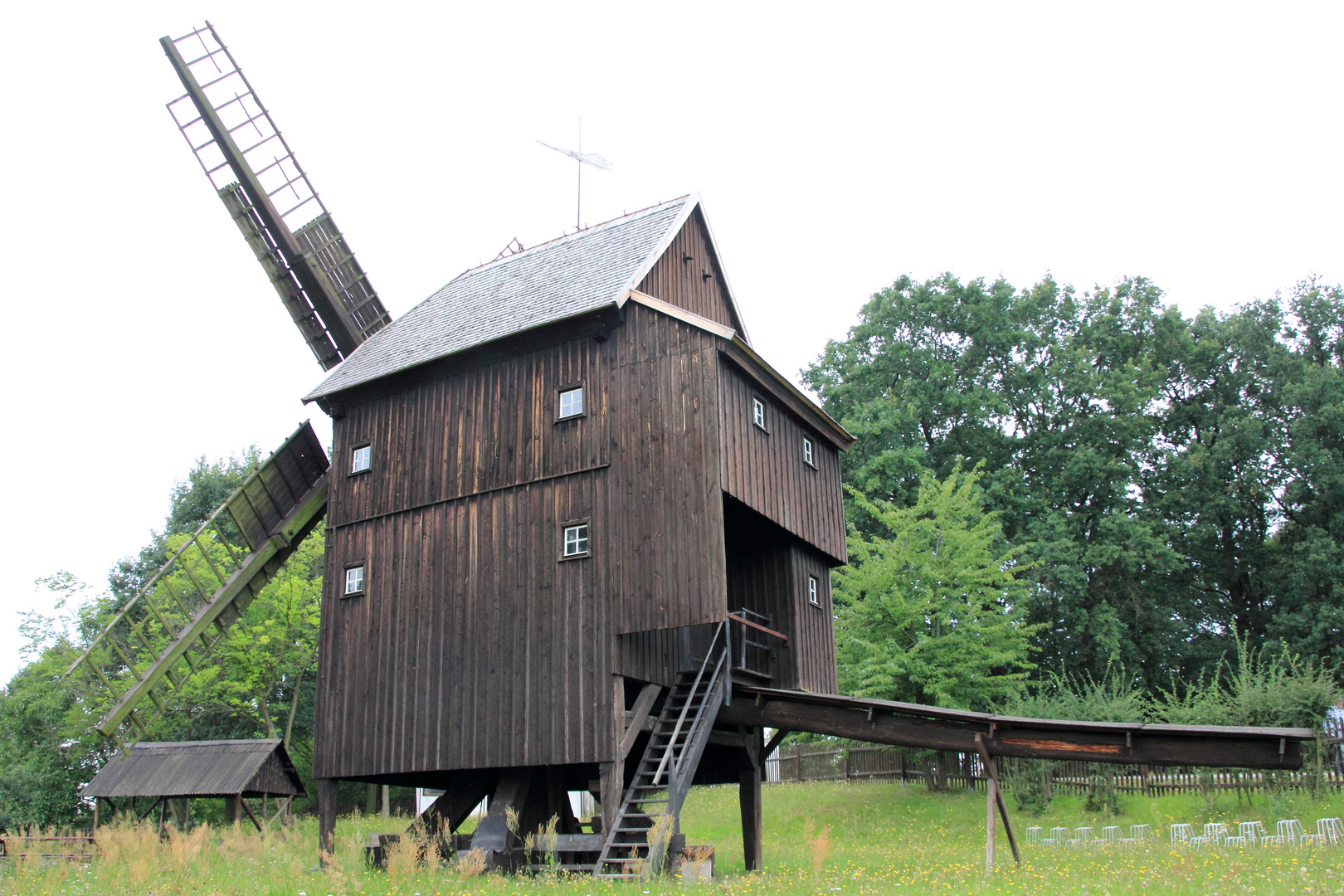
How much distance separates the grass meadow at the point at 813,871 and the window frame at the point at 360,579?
4031 millimetres

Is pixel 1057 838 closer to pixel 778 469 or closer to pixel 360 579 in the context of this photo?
pixel 778 469

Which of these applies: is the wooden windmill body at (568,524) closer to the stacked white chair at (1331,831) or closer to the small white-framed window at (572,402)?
the small white-framed window at (572,402)

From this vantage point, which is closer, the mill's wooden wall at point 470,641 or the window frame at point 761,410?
the mill's wooden wall at point 470,641

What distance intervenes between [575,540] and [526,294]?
532 centimetres

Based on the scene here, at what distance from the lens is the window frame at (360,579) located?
18.1 metres

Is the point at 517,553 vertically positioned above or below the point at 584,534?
below

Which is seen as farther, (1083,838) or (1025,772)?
(1025,772)

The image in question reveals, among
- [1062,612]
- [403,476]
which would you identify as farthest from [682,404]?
[1062,612]

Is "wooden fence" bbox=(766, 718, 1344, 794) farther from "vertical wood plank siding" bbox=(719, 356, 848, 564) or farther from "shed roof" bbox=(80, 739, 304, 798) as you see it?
"shed roof" bbox=(80, 739, 304, 798)

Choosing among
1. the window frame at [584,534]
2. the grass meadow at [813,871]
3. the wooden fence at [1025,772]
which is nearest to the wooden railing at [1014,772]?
the wooden fence at [1025,772]

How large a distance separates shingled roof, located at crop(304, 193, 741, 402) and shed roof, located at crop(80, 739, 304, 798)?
12.0m

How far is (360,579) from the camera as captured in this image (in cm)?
1823

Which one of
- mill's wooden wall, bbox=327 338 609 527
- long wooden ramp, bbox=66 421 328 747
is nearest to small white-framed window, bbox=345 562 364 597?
mill's wooden wall, bbox=327 338 609 527

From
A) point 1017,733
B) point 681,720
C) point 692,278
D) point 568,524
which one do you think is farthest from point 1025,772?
point 568,524
